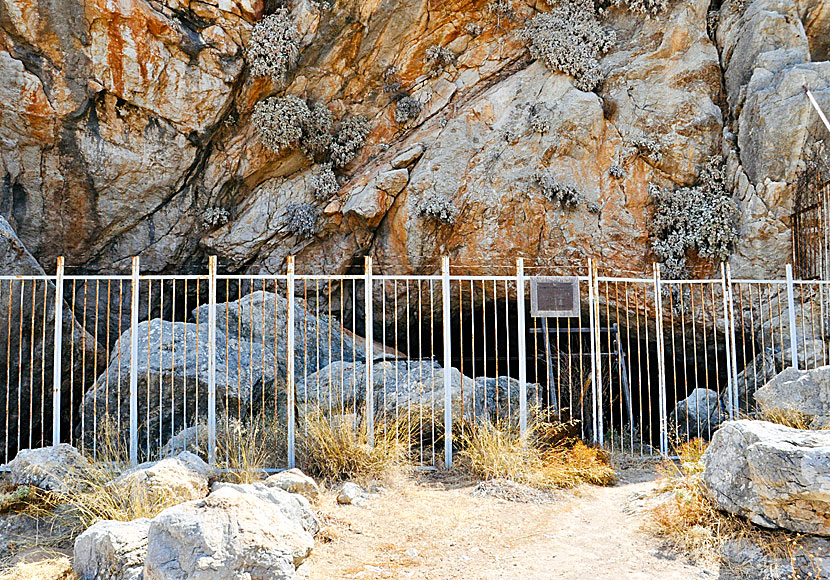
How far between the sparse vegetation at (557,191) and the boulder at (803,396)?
537cm

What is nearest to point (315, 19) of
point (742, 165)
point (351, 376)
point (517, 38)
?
point (517, 38)

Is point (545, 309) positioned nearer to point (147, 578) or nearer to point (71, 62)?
point (147, 578)

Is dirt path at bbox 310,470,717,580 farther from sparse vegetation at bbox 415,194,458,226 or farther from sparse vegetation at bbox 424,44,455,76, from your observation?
sparse vegetation at bbox 424,44,455,76

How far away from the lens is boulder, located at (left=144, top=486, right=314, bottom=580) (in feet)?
14.9

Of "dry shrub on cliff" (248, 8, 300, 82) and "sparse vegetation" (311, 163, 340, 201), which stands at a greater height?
"dry shrub on cliff" (248, 8, 300, 82)

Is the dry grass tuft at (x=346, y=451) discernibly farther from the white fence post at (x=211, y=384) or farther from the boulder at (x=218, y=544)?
the boulder at (x=218, y=544)

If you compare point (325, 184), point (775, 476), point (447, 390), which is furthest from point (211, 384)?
point (775, 476)

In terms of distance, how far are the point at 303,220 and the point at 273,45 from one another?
3.40 meters

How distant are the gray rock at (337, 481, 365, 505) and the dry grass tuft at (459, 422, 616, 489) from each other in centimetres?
156

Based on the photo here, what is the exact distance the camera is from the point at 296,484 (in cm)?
701

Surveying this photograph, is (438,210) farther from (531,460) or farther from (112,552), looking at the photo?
(112,552)

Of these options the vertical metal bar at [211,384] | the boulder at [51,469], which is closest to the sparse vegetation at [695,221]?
the vertical metal bar at [211,384]

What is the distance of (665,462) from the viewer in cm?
882

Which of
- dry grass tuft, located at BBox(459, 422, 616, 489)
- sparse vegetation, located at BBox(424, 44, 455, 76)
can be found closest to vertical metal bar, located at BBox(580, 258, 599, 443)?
dry grass tuft, located at BBox(459, 422, 616, 489)
